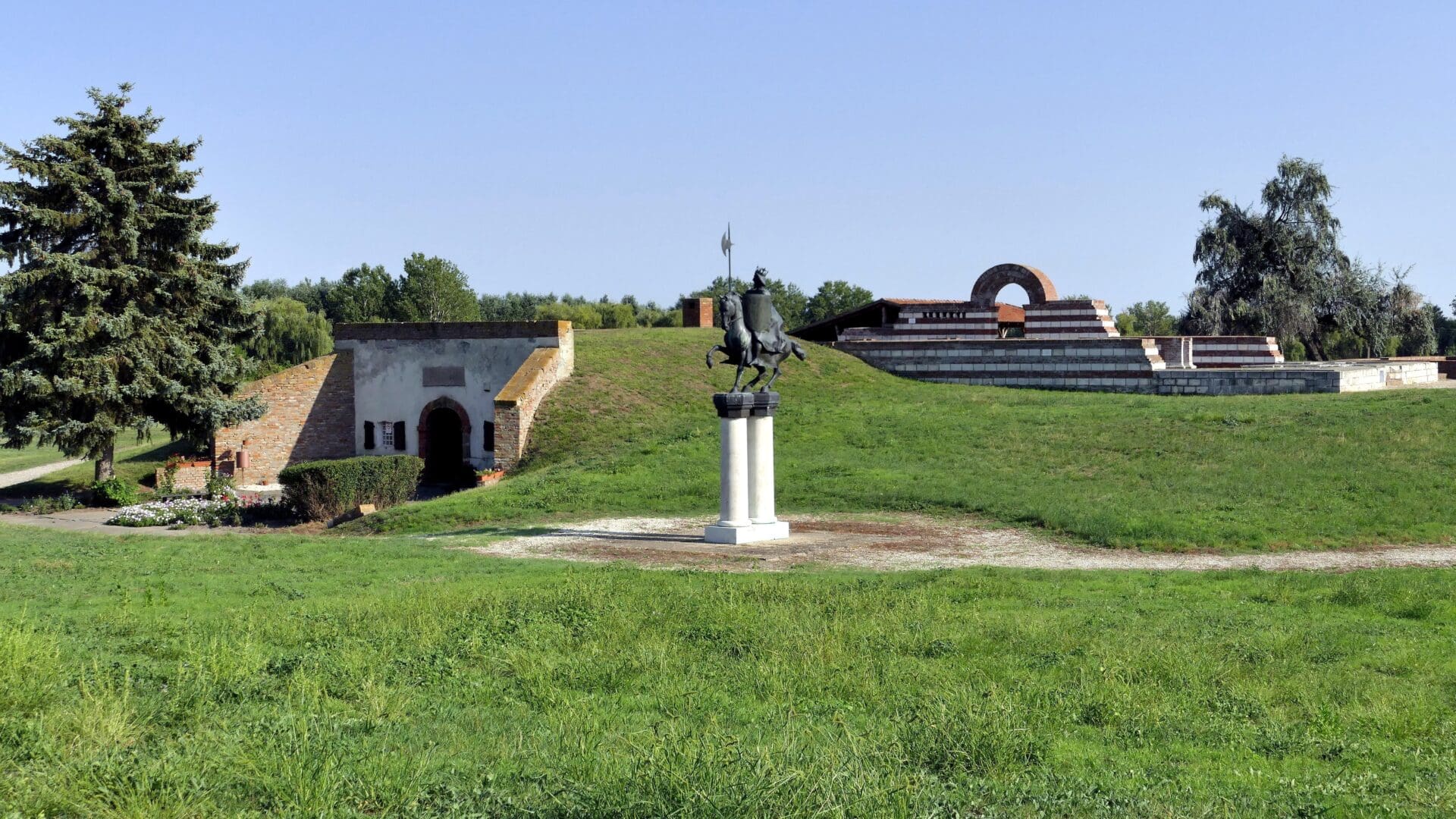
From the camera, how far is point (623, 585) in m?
12.3

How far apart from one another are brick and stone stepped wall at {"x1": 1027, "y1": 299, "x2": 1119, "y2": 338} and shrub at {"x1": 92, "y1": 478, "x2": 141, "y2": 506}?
23.5 metres

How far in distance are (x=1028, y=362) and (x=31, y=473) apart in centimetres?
2738

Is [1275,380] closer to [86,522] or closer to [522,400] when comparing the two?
[522,400]

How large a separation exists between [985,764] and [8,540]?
51.3 feet

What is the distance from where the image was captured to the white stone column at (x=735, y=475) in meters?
17.4

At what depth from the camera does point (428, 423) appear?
3073 cm

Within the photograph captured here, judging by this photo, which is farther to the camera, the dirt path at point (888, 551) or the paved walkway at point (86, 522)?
the paved walkway at point (86, 522)

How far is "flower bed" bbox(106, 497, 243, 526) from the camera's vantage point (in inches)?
899

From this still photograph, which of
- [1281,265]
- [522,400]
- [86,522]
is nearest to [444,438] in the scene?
[522,400]

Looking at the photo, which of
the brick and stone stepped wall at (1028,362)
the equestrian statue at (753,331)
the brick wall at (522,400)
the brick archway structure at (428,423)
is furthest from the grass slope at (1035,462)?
the equestrian statue at (753,331)

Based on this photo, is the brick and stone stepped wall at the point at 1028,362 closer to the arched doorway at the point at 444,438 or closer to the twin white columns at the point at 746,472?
the arched doorway at the point at 444,438

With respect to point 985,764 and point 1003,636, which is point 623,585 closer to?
point 1003,636

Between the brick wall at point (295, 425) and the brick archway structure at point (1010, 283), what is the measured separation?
17947 mm

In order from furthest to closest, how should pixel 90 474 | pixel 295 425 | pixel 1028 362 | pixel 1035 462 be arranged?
pixel 1028 362 < pixel 295 425 < pixel 90 474 < pixel 1035 462
